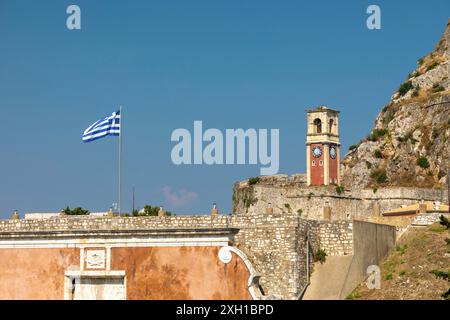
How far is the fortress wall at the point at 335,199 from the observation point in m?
74.1

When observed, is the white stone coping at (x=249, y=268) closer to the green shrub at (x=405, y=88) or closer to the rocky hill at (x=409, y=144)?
the rocky hill at (x=409, y=144)

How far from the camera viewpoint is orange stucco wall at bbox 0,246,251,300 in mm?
35062

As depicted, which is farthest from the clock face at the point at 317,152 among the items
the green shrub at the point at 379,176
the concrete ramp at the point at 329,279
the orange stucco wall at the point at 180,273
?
the orange stucco wall at the point at 180,273

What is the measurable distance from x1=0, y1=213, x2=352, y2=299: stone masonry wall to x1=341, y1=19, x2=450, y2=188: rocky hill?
45163 millimetres

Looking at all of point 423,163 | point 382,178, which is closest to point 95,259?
point 423,163

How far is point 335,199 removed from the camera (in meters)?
74.6

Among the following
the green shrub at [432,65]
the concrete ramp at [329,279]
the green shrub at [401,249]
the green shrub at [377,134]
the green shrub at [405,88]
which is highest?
the green shrub at [432,65]

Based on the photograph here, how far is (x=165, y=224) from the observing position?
37219 millimetres

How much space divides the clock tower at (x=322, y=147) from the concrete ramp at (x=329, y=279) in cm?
4656

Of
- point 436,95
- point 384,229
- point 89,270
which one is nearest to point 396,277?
point 384,229

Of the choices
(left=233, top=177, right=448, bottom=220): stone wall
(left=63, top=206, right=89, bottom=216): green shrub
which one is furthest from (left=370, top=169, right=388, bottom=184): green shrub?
(left=63, top=206, right=89, bottom=216): green shrub

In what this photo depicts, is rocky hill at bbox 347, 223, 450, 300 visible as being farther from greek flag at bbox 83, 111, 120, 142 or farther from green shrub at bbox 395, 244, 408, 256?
greek flag at bbox 83, 111, 120, 142
